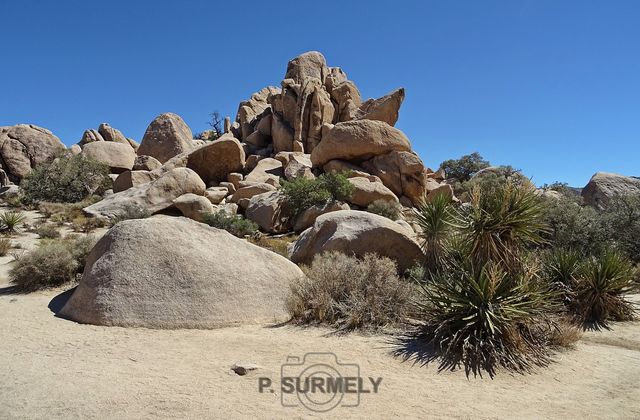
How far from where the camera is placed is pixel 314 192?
19.3 m

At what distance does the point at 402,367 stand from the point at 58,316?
5865 mm

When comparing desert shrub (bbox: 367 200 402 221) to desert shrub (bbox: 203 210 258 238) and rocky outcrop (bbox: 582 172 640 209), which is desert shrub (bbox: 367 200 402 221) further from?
rocky outcrop (bbox: 582 172 640 209)

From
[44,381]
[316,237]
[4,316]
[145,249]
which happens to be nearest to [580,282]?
[316,237]

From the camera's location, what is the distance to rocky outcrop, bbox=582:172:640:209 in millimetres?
23500

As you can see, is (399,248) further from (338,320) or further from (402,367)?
(402,367)

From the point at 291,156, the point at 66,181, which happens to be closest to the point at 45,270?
the point at 66,181

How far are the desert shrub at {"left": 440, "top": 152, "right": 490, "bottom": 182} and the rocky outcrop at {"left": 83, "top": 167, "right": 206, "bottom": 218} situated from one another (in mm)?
31365

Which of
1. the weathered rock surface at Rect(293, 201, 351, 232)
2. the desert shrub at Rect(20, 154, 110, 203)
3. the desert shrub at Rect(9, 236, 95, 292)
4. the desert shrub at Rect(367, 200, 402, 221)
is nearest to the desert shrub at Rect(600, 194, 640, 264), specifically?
the desert shrub at Rect(367, 200, 402, 221)

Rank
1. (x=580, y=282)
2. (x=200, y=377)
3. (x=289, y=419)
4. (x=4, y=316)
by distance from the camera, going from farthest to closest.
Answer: (x=580, y=282) < (x=4, y=316) < (x=200, y=377) < (x=289, y=419)

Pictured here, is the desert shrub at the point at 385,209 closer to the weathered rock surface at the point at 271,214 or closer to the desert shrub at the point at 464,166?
the weathered rock surface at the point at 271,214

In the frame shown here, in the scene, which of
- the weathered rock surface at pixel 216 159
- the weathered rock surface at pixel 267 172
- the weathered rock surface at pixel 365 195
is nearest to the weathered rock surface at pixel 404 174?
the weathered rock surface at pixel 365 195

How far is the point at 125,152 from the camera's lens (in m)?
29.6

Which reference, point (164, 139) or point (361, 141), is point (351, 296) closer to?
point (361, 141)

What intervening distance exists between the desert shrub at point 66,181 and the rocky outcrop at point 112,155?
8.53 ft
